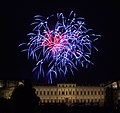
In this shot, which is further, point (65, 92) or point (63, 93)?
point (63, 93)

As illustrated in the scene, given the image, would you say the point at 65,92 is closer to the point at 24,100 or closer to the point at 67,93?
the point at 67,93

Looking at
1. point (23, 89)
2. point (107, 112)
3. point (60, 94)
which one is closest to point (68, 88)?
point (60, 94)

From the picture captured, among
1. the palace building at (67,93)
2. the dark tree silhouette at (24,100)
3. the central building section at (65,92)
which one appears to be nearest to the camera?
the dark tree silhouette at (24,100)

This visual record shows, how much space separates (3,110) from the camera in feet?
69.1

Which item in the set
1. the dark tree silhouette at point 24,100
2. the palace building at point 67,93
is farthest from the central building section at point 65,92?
the dark tree silhouette at point 24,100

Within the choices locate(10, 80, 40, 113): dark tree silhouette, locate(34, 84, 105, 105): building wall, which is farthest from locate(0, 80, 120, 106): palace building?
locate(10, 80, 40, 113): dark tree silhouette

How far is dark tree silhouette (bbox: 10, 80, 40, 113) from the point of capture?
16.8m

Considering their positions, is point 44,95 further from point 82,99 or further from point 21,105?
point 21,105

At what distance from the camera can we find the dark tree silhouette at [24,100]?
1684cm

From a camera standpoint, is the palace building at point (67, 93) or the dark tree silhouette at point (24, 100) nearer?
the dark tree silhouette at point (24, 100)

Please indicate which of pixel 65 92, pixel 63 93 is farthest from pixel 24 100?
pixel 63 93

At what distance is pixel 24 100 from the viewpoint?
17.0 meters

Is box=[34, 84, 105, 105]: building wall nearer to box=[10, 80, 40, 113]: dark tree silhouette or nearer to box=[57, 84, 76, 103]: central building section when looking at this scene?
box=[57, 84, 76, 103]: central building section

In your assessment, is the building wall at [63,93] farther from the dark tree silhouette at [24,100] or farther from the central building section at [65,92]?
the dark tree silhouette at [24,100]
